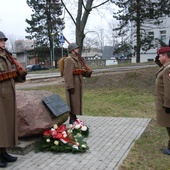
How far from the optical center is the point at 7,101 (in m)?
4.67

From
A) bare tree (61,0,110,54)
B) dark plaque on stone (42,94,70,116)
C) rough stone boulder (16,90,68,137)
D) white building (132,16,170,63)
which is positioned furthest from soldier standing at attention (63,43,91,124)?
white building (132,16,170,63)

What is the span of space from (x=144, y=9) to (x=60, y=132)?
1086 inches

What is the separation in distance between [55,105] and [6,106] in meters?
1.83

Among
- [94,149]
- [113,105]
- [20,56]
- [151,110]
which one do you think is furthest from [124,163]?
[20,56]

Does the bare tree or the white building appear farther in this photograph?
the white building

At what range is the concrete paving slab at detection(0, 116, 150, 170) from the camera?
15.7ft

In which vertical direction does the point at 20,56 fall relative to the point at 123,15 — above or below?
below

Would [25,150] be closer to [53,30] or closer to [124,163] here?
[124,163]

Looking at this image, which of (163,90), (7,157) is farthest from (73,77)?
(7,157)

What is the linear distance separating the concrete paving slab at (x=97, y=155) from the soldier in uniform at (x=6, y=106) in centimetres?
43

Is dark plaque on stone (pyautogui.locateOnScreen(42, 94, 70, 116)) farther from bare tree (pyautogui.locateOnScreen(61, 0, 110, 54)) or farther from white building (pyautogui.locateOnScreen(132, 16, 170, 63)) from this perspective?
white building (pyautogui.locateOnScreen(132, 16, 170, 63))

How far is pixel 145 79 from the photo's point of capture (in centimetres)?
1459

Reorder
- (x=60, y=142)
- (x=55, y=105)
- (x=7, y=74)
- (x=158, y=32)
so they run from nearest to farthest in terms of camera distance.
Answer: (x=7, y=74) < (x=60, y=142) < (x=55, y=105) < (x=158, y=32)

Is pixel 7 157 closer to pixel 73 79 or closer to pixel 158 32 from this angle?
pixel 73 79
